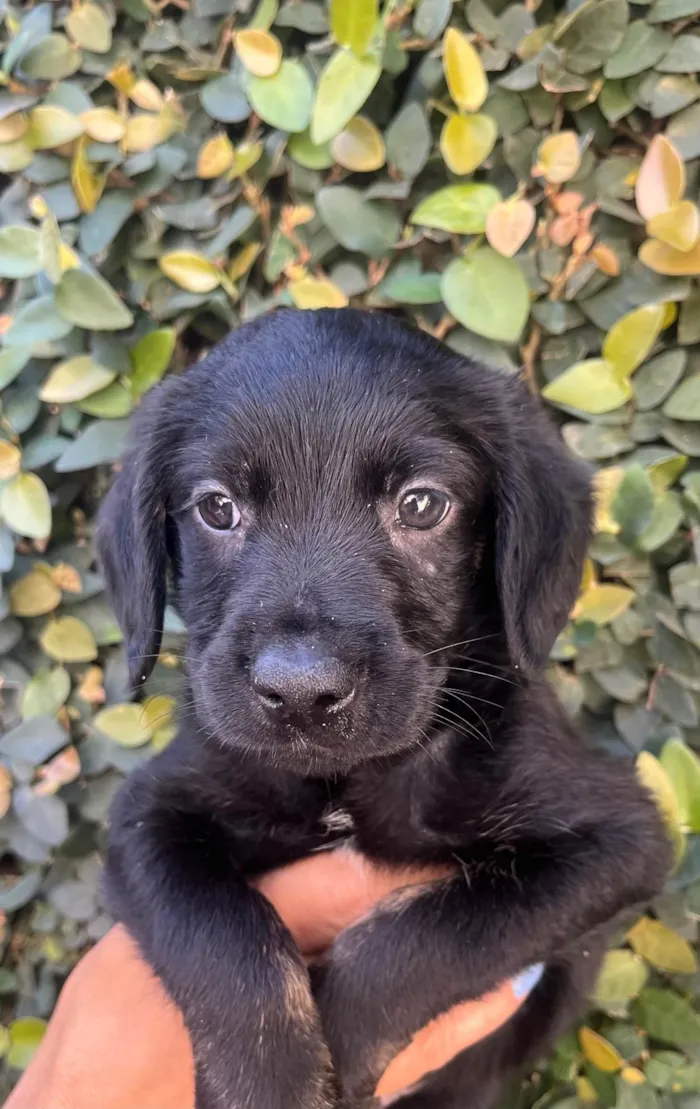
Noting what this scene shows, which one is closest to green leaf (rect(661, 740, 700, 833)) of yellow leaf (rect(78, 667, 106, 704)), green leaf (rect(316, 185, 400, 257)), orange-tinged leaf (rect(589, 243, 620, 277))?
orange-tinged leaf (rect(589, 243, 620, 277))

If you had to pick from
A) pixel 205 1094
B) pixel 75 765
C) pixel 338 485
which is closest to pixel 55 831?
pixel 75 765

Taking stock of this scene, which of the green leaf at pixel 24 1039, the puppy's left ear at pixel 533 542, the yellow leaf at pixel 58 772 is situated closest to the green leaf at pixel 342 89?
the puppy's left ear at pixel 533 542

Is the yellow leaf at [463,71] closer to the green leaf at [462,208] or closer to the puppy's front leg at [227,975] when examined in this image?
the green leaf at [462,208]

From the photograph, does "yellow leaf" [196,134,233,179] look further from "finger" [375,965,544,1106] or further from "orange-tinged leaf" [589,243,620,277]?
"finger" [375,965,544,1106]

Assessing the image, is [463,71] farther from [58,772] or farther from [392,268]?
[58,772]

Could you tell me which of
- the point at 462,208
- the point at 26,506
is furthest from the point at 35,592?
the point at 462,208

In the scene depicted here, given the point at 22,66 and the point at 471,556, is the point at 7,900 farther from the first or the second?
the point at 22,66
